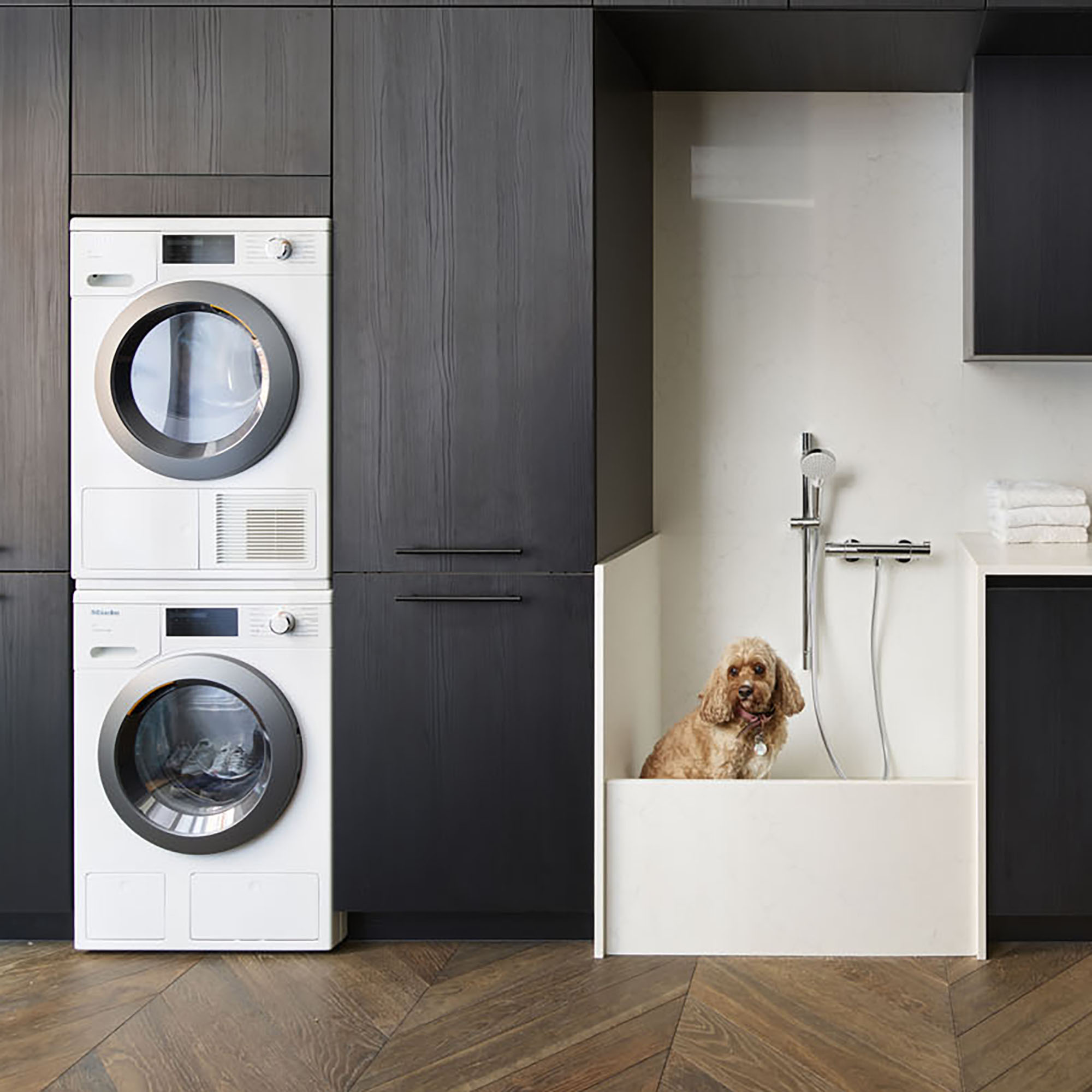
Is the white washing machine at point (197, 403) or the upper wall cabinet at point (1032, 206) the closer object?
the white washing machine at point (197, 403)

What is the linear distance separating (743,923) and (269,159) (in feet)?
6.17

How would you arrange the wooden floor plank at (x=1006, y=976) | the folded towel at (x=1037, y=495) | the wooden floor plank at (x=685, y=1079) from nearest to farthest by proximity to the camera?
the wooden floor plank at (x=685, y=1079), the wooden floor plank at (x=1006, y=976), the folded towel at (x=1037, y=495)

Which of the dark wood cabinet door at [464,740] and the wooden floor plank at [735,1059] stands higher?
the dark wood cabinet door at [464,740]

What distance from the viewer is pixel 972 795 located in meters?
2.58

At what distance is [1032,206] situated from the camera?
9.36ft

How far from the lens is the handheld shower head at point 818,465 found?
10.3 ft

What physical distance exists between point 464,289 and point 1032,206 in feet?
4.42

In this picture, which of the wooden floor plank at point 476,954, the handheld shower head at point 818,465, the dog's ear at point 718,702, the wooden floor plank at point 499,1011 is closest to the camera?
the wooden floor plank at point 499,1011

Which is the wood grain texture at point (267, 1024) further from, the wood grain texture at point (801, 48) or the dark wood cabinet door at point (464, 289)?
the wood grain texture at point (801, 48)

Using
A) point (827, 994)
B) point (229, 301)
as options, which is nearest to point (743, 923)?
point (827, 994)

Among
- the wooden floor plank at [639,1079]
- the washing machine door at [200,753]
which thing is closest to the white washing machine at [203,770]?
the washing machine door at [200,753]

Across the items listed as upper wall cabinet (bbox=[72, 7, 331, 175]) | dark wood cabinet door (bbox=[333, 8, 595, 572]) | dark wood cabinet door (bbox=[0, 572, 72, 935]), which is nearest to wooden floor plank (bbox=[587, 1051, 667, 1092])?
dark wood cabinet door (bbox=[333, 8, 595, 572])

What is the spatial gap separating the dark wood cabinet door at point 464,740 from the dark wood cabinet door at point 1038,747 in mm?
851

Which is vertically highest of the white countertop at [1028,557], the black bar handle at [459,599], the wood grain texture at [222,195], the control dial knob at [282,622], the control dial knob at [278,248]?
the wood grain texture at [222,195]
